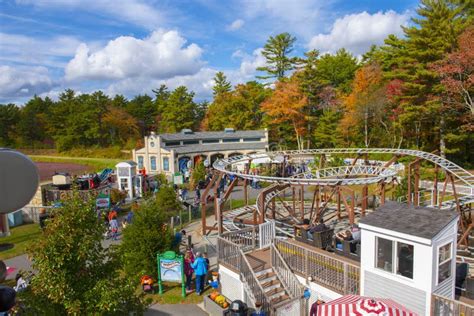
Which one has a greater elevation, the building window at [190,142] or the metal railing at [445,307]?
the building window at [190,142]

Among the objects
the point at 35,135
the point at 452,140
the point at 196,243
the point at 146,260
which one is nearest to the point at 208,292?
the point at 146,260

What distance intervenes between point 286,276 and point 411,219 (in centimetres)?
443

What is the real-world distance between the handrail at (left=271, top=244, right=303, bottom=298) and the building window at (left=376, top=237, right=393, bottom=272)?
2850 mm

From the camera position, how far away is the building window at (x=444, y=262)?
28.1 ft

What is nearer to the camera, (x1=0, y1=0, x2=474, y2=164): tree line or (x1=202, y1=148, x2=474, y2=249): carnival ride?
(x1=202, y1=148, x2=474, y2=249): carnival ride

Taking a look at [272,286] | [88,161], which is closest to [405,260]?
[272,286]

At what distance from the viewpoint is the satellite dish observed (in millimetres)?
1753

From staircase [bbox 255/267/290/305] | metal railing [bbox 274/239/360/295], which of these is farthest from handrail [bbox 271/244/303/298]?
metal railing [bbox 274/239/360/295]

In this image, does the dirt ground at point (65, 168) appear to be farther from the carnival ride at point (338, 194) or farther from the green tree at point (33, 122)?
the carnival ride at point (338, 194)

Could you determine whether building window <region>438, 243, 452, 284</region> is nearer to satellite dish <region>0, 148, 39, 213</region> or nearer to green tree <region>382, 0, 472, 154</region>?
satellite dish <region>0, 148, 39, 213</region>

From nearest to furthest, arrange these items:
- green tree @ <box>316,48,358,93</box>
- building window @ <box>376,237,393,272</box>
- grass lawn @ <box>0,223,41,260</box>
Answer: building window @ <box>376,237,393,272</box> < grass lawn @ <box>0,223,41,260</box> < green tree @ <box>316,48,358,93</box>

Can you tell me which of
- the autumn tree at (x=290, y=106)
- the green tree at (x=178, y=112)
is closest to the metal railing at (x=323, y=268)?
the autumn tree at (x=290, y=106)

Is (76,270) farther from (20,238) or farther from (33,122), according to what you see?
(33,122)

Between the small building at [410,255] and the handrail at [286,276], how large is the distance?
86.8 inches
